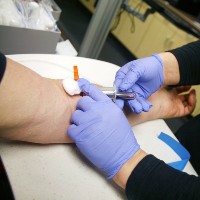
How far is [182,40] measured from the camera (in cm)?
240

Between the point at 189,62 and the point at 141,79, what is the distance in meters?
0.22

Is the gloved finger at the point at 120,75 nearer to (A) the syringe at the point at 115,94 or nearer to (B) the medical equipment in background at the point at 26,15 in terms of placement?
(A) the syringe at the point at 115,94

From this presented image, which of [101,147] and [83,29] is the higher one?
[101,147]

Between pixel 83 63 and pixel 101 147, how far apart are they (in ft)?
1.21

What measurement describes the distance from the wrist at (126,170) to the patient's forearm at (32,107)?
16cm

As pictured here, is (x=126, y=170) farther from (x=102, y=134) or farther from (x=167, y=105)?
→ (x=167, y=105)

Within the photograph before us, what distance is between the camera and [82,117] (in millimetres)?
616

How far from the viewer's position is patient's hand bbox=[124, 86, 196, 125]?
84 cm

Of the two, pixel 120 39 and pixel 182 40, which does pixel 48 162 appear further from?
pixel 120 39

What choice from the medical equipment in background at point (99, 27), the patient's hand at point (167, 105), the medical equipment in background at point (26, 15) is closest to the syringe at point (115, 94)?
the patient's hand at point (167, 105)

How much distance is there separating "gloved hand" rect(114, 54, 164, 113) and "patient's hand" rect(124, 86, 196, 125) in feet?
0.20

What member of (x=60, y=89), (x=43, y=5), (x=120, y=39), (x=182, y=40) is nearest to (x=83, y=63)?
(x=60, y=89)

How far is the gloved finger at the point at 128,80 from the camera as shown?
739 mm

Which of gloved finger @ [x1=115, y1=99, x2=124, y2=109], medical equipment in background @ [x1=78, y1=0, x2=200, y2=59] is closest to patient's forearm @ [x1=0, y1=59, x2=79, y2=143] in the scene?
gloved finger @ [x1=115, y1=99, x2=124, y2=109]
